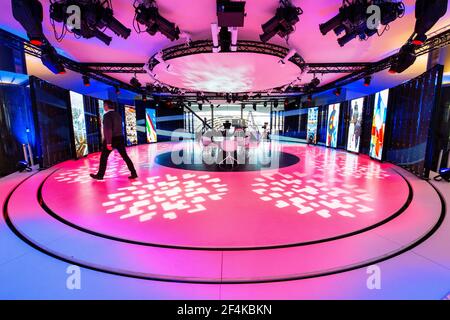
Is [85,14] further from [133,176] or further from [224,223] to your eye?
[224,223]

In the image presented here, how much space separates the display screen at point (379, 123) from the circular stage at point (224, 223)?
8.06ft

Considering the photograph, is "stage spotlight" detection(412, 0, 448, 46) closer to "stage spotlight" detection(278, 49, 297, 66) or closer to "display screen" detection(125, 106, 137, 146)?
"stage spotlight" detection(278, 49, 297, 66)

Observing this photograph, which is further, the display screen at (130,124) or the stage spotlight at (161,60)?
the display screen at (130,124)

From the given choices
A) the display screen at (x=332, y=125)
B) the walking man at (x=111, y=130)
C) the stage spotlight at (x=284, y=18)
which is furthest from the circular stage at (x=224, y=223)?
the display screen at (x=332, y=125)

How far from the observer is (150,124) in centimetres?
1302

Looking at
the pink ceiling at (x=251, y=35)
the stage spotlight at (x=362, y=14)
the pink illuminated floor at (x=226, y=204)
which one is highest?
the pink ceiling at (x=251, y=35)

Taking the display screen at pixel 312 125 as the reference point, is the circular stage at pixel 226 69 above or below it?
above

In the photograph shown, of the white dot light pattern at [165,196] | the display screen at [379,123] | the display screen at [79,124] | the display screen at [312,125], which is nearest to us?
the white dot light pattern at [165,196]

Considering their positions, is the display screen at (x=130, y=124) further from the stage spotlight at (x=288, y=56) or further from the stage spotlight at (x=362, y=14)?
the stage spotlight at (x=362, y=14)

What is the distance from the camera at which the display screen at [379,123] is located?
19.5ft

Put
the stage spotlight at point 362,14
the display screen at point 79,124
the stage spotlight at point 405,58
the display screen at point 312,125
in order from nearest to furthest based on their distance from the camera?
1. the stage spotlight at point 362,14
2. the stage spotlight at point 405,58
3. the display screen at point 79,124
4. the display screen at point 312,125

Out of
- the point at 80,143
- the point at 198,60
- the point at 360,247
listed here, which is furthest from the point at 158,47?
the point at 360,247

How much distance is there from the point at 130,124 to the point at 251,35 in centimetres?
823

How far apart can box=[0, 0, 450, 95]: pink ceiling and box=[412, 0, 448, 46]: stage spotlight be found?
912 millimetres
